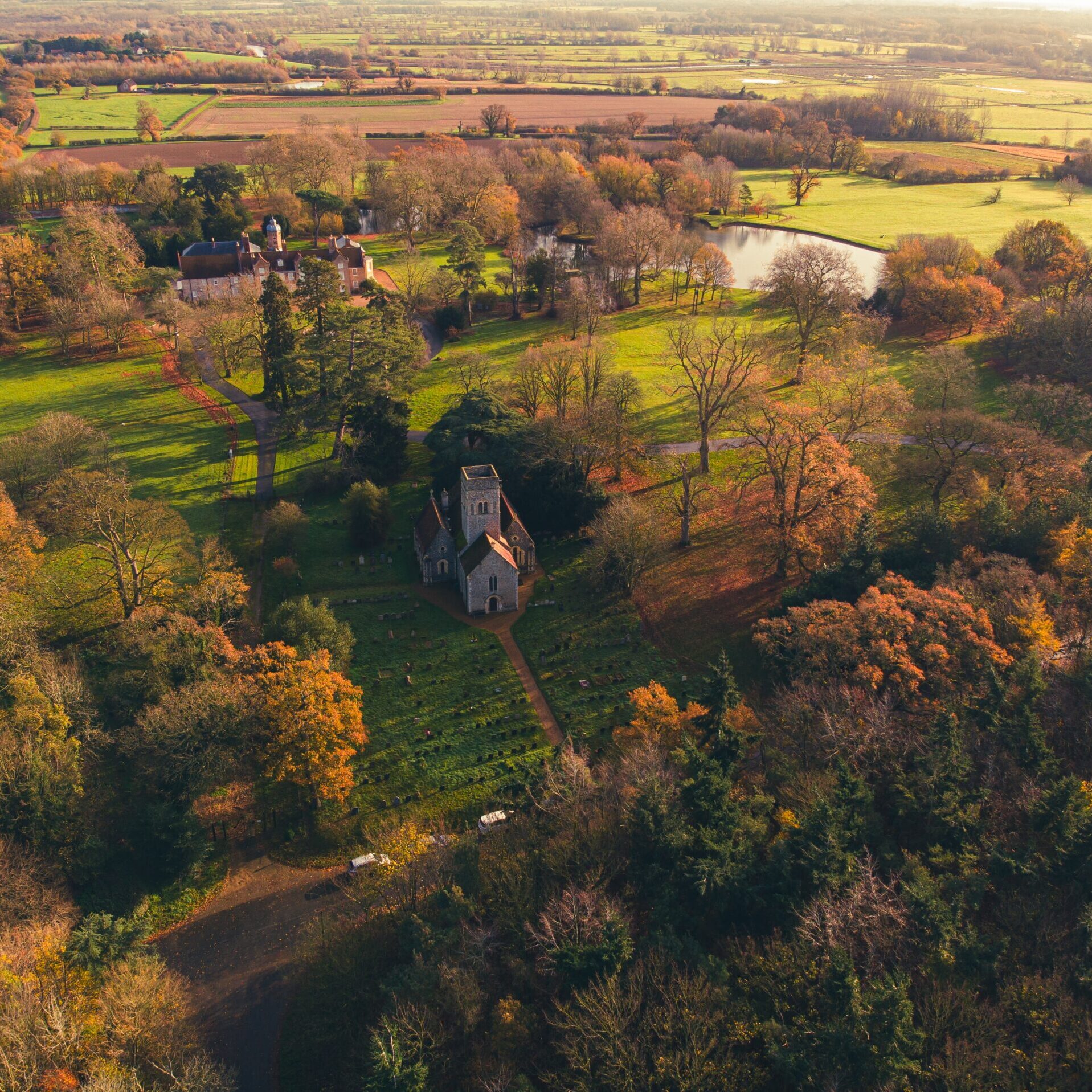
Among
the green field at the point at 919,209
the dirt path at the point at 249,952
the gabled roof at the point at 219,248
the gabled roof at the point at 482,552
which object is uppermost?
the green field at the point at 919,209

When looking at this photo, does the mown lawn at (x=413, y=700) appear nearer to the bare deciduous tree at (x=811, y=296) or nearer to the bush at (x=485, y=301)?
the bare deciduous tree at (x=811, y=296)

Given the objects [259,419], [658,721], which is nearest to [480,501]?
[658,721]

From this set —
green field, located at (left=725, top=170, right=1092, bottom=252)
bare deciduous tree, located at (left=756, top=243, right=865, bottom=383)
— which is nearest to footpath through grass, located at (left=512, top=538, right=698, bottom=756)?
bare deciduous tree, located at (left=756, top=243, right=865, bottom=383)

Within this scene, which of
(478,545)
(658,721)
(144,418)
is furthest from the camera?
(144,418)

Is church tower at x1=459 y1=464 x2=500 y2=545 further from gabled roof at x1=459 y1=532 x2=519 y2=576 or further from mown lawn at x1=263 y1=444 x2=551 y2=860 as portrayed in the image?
mown lawn at x1=263 y1=444 x2=551 y2=860

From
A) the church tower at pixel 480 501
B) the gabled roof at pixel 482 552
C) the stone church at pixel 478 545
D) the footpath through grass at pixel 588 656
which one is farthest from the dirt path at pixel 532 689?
the church tower at pixel 480 501

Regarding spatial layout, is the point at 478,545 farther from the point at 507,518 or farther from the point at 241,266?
the point at 241,266

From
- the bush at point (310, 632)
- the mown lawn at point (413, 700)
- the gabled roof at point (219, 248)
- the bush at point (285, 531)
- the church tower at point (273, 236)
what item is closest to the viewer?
the mown lawn at point (413, 700)
